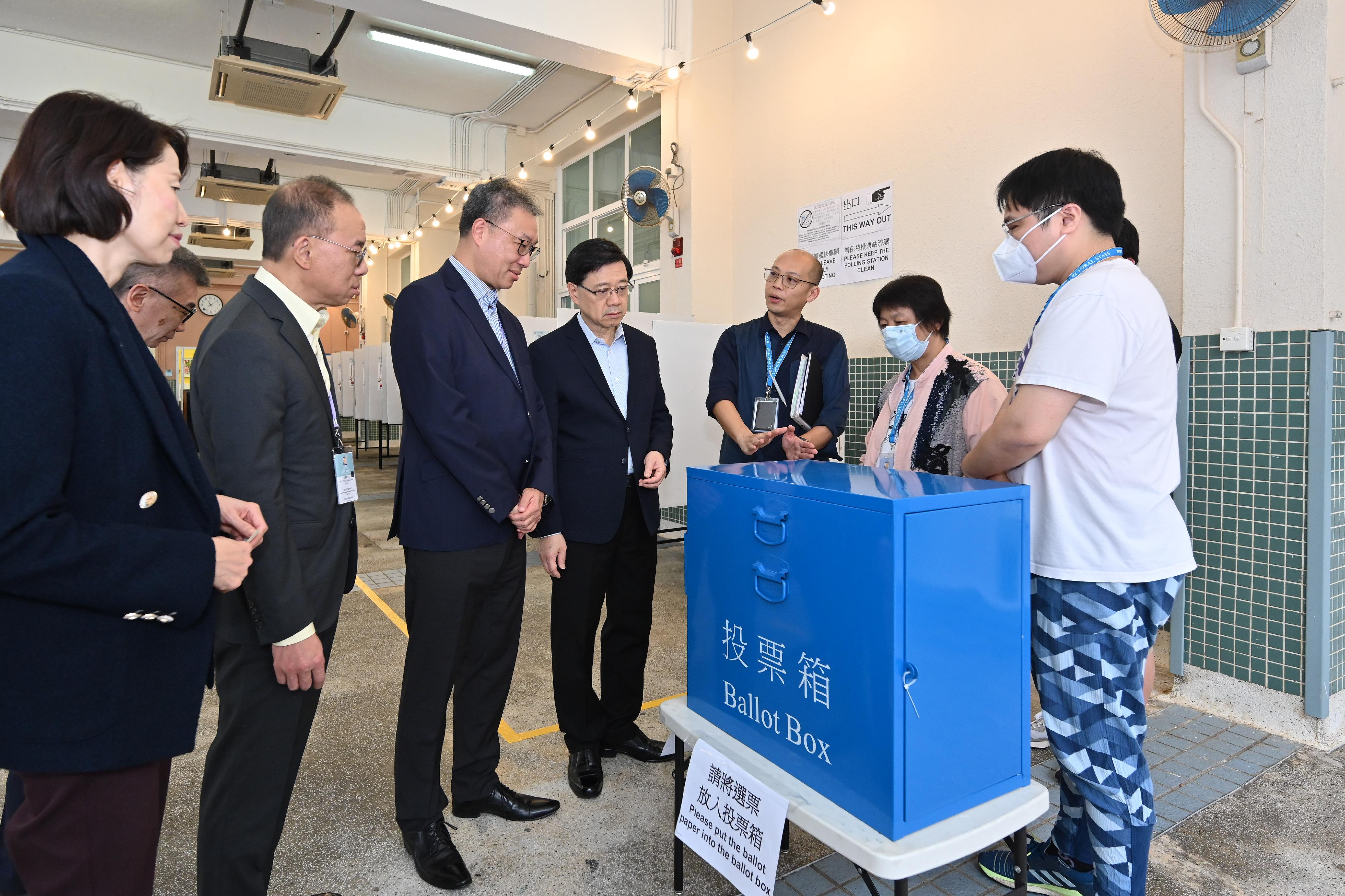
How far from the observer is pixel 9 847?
2.98ft

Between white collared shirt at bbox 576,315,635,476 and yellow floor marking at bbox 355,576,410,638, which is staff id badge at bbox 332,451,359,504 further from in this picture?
yellow floor marking at bbox 355,576,410,638

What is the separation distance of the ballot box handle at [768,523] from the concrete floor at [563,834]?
2.85ft

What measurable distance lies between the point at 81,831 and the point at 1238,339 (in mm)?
3081

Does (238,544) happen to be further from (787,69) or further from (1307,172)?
(787,69)

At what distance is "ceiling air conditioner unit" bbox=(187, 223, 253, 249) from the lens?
9.84 m

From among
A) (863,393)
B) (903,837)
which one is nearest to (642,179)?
(863,393)

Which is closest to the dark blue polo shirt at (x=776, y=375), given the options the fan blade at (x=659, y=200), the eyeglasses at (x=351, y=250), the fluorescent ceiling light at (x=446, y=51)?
the eyeglasses at (x=351, y=250)

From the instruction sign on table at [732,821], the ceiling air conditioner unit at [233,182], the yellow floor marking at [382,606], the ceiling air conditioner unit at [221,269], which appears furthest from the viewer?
the ceiling air conditioner unit at [221,269]

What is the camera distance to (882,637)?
104cm

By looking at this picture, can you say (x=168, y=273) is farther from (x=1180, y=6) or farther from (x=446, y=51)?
(x=446, y=51)

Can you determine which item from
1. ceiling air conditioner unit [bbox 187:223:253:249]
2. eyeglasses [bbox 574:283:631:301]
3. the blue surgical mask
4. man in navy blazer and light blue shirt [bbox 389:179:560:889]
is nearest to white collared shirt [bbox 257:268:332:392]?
man in navy blazer and light blue shirt [bbox 389:179:560:889]

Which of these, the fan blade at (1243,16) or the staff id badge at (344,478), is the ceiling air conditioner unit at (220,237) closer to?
the staff id badge at (344,478)

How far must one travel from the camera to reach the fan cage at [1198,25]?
2.29 m

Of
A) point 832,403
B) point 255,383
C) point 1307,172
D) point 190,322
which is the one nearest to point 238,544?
point 255,383
